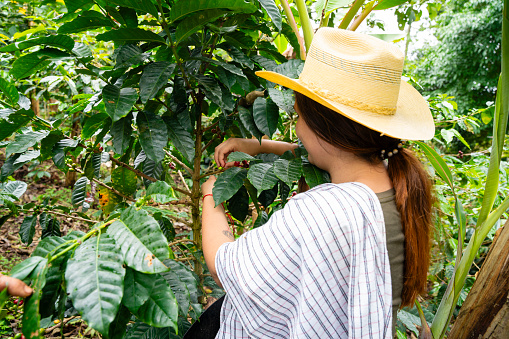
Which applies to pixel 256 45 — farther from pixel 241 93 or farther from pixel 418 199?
pixel 418 199

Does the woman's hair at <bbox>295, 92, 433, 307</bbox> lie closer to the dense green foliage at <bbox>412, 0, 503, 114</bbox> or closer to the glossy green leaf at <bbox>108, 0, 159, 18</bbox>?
the glossy green leaf at <bbox>108, 0, 159, 18</bbox>

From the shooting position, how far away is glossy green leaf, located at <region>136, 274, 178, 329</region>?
60 centimetres

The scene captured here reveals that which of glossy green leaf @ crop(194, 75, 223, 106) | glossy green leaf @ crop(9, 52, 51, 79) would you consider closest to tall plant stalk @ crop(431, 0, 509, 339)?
glossy green leaf @ crop(194, 75, 223, 106)

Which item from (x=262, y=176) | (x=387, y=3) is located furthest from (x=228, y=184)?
(x=387, y=3)

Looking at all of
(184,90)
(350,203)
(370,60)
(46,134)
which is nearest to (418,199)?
(350,203)

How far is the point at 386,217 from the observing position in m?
0.87

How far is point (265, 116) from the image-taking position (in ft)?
3.28

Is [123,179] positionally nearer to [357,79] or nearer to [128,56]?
[128,56]

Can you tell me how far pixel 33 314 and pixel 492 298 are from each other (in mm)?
1229

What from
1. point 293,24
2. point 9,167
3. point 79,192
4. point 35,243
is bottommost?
point 35,243

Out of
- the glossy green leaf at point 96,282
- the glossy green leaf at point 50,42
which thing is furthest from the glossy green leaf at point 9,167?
the glossy green leaf at point 96,282

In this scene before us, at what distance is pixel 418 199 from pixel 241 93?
2.71ft

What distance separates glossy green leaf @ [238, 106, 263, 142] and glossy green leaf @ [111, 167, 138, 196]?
51cm

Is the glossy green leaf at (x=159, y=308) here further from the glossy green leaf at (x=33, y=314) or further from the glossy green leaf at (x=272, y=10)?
the glossy green leaf at (x=272, y=10)
